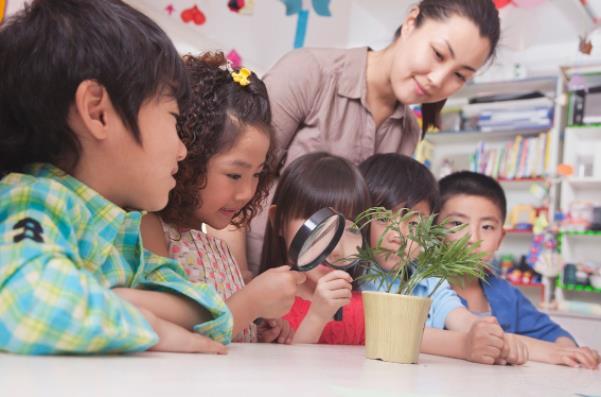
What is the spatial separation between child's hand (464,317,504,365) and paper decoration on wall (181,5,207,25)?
327 centimetres

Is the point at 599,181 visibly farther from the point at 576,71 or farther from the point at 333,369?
the point at 333,369

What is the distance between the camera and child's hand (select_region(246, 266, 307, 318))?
1000 mm

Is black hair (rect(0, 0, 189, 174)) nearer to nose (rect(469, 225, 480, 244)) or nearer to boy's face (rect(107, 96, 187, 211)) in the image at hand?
boy's face (rect(107, 96, 187, 211))

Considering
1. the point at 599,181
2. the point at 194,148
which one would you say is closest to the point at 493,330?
the point at 194,148

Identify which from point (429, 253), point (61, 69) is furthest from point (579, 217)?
point (61, 69)

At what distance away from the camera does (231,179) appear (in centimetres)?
131

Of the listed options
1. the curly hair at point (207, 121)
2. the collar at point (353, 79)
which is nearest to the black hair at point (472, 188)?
the collar at point (353, 79)

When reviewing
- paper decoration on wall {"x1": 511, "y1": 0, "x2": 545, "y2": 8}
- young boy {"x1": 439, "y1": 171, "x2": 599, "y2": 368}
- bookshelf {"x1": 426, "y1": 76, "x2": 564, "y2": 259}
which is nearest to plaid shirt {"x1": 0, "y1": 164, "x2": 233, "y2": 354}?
young boy {"x1": 439, "y1": 171, "x2": 599, "y2": 368}

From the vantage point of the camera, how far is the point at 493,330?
4.01 ft

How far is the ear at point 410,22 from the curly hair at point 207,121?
66cm

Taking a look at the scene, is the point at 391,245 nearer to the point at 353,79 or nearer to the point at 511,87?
the point at 353,79

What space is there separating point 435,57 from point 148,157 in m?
1.14

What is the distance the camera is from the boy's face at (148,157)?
86 centimetres

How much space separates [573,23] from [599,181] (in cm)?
136
